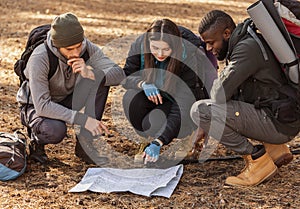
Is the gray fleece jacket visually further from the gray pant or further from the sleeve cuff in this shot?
the gray pant

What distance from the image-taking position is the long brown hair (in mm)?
4441

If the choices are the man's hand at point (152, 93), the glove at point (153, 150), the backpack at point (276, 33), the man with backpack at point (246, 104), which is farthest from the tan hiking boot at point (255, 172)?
the man's hand at point (152, 93)

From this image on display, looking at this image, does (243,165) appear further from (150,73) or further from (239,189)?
(150,73)

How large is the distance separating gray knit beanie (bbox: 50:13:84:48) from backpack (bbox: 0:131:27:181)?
0.80 meters

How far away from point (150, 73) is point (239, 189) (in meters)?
1.20

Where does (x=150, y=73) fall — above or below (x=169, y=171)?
above

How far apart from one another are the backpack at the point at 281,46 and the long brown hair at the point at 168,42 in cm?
72

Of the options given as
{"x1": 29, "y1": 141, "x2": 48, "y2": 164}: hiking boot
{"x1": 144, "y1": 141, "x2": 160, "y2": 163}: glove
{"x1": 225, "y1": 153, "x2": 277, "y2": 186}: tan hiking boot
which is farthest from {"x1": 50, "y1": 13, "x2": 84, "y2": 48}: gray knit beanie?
{"x1": 225, "y1": 153, "x2": 277, "y2": 186}: tan hiking boot

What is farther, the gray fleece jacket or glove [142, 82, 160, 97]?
glove [142, 82, 160, 97]

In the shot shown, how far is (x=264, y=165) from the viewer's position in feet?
13.5

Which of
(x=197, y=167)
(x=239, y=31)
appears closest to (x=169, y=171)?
(x=197, y=167)

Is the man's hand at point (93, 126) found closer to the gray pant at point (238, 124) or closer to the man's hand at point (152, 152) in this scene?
the man's hand at point (152, 152)

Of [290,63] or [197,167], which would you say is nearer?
[290,63]

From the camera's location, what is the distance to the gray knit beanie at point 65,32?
411 cm
